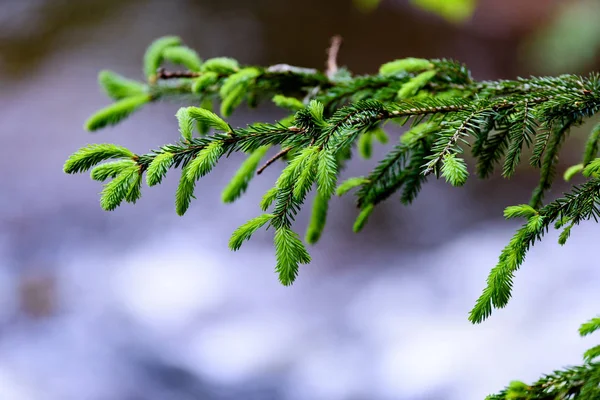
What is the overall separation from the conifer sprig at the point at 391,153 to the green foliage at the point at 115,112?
0.74 feet

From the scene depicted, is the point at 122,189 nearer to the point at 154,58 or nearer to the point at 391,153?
the point at 391,153

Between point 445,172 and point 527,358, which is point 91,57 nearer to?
point 527,358

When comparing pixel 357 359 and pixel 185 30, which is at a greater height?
pixel 185 30

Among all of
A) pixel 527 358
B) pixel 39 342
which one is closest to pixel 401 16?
pixel 527 358

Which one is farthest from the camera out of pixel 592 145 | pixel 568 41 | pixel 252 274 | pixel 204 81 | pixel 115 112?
pixel 568 41

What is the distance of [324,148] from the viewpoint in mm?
1048

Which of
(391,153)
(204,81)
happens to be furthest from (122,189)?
(391,153)

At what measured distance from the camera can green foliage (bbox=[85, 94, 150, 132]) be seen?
1.69 meters

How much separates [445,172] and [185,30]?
487 cm

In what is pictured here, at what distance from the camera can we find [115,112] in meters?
1.72

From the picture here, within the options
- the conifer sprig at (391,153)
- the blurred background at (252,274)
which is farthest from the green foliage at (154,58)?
the blurred background at (252,274)

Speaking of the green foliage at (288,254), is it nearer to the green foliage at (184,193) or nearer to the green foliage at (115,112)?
the green foliage at (184,193)

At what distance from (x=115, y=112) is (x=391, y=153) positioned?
898 mm

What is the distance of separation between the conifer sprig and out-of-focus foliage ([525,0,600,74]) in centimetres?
363
